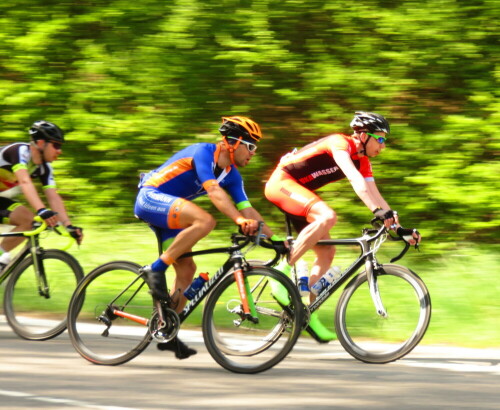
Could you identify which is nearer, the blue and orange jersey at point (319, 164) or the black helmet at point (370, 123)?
the black helmet at point (370, 123)

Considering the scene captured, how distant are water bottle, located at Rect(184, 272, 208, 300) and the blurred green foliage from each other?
5361mm

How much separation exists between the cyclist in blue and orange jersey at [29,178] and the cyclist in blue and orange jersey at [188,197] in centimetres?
146

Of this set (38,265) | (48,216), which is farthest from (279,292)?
(38,265)

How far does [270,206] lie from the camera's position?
13.3 metres

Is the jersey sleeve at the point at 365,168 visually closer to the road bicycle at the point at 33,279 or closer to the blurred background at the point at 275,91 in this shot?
the road bicycle at the point at 33,279

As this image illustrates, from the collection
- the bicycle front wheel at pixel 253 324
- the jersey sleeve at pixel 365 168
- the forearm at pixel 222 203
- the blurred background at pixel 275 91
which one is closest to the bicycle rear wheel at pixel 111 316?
the bicycle front wheel at pixel 253 324

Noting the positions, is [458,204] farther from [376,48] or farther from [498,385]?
[498,385]

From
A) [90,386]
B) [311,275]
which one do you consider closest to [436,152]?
[311,275]

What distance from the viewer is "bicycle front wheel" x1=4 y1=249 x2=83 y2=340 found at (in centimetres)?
824

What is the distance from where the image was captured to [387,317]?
7.47 meters

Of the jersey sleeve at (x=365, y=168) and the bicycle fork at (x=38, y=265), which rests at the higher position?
the jersey sleeve at (x=365, y=168)

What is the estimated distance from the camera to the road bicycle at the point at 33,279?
8305 mm

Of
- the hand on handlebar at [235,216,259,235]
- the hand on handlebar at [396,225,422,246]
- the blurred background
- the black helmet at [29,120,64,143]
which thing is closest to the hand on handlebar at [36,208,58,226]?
the black helmet at [29,120,64,143]

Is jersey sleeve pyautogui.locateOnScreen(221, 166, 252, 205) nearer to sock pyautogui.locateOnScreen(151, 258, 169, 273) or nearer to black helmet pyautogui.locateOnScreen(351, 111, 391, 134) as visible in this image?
sock pyautogui.locateOnScreen(151, 258, 169, 273)
